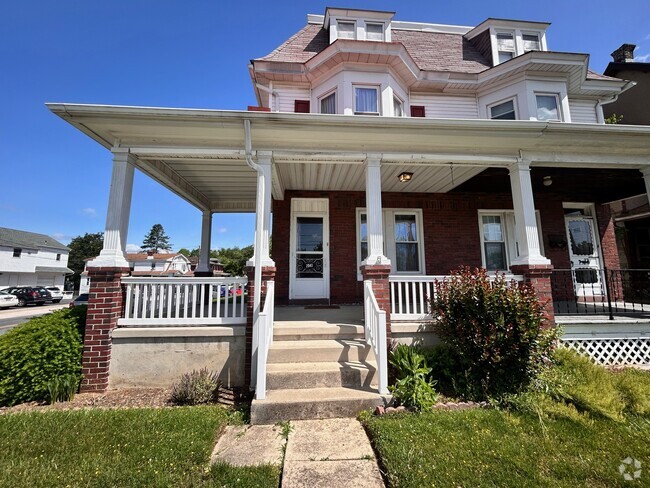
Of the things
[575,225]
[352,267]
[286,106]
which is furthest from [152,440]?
[575,225]

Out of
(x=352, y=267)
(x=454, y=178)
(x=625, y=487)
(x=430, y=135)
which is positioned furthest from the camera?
(x=352, y=267)

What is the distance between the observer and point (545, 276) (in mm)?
4801

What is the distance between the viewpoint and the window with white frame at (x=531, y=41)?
8523 mm

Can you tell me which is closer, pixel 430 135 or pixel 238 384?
pixel 238 384

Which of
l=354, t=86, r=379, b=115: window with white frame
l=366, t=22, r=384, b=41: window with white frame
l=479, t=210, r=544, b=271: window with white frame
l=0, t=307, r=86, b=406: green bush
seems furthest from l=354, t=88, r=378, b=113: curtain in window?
l=0, t=307, r=86, b=406: green bush

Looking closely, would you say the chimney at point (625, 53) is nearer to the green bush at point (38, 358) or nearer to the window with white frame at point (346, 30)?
the window with white frame at point (346, 30)

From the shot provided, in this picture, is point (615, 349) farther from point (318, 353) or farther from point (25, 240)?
point (25, 240)

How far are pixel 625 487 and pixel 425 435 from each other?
143 centimetres

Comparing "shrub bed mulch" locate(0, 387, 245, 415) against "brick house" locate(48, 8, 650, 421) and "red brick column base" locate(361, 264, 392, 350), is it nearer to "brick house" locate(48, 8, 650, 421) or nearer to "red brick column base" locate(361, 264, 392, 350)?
"brick house" locate(48, 8, 650, 421)

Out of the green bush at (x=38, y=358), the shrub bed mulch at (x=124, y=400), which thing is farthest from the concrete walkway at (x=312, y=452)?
the green bush at (x=38, y=358)

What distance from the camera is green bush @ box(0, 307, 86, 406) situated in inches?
148

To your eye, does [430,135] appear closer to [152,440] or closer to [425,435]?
[425,435]

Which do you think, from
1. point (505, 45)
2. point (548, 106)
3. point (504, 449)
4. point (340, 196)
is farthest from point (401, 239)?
point (505, 45)

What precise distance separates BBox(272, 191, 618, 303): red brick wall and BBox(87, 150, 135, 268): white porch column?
3286 mm
